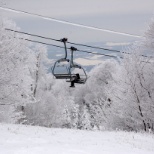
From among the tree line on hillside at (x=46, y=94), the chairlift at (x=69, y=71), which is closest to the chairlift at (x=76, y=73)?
the chairlift at (x=69, y=71)

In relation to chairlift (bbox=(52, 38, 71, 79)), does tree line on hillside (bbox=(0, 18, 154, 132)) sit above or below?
above

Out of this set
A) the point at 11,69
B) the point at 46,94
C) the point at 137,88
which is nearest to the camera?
the point at 11,69

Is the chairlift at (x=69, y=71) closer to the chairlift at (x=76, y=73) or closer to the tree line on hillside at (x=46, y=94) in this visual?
the chairlift at (x=76, y=73)

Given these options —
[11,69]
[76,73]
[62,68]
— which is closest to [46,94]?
[11,69]

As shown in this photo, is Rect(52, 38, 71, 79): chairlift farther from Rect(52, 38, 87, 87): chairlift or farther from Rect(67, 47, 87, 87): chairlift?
Rect(67, 47, 87, 87): chairlift

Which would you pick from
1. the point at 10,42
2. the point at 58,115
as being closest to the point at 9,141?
the point at 10,42

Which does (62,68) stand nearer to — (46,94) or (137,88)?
(137,88)

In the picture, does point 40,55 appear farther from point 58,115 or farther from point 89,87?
point 89,87

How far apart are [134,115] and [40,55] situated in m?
14.7

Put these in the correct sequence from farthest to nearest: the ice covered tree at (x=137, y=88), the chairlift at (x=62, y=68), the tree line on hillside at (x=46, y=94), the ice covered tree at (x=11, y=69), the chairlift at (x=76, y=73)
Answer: the ice covered tree at (x=137, y=88) < the tree line on hillside at (x=46, y=94) < the ice covered tree at (x=11, y=69) < the chairlift at (x=76, y=73) < the chairlift at (x=62, y=68)

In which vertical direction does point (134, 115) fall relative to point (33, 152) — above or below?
above

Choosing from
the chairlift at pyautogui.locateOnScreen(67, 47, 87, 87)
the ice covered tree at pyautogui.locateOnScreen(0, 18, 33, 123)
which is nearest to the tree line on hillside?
the ice covered tree at pyautogui.locateOnScreen(0, 18, 33, 123)

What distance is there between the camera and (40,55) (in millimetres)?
41812

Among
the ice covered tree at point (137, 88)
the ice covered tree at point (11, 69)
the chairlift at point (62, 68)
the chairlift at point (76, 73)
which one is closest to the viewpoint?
the chairlift at point (62, 68)
